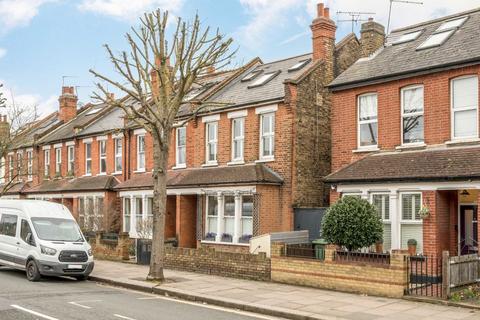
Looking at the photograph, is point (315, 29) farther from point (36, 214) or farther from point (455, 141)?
point (36, 214)

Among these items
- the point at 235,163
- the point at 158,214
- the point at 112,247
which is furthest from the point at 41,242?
the point at 235,163

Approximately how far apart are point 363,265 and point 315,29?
41.1ft

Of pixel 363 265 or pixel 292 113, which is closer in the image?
pixel 363 265

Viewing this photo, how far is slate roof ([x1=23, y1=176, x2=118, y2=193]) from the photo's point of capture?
3036 centimetres

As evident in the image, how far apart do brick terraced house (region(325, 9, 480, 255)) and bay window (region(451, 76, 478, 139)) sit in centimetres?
3

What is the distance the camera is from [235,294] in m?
14.1

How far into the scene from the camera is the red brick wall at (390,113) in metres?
17.2

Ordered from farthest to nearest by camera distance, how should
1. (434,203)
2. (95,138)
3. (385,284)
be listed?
(95,138)
(434,203)
(385,284)

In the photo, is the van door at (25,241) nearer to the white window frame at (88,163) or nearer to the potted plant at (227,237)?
the potted plant at (227,237)

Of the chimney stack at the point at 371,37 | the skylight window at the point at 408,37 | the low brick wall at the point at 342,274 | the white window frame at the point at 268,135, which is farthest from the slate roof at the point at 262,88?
the low brick wall at the point at 342,274

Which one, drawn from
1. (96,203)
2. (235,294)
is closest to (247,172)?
(235,294)

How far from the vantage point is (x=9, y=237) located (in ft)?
60.3

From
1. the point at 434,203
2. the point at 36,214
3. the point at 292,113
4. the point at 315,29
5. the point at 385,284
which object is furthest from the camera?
the point at 315,29

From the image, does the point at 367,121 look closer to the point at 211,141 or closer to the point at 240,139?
the point at 240,139
